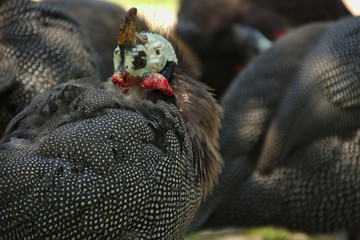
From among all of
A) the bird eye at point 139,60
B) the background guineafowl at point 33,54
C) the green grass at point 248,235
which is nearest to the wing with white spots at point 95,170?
the bird eye at point 139,60

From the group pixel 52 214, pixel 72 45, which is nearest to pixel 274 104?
pixel 72 45

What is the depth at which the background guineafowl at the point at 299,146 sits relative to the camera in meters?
2.63

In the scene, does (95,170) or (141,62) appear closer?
(95,170)

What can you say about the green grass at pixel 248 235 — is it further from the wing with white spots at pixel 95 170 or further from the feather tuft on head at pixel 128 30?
the feather tuft on head at pixel 128 30

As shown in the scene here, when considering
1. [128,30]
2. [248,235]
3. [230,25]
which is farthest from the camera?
[230,25]

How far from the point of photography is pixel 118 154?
1.73 meters

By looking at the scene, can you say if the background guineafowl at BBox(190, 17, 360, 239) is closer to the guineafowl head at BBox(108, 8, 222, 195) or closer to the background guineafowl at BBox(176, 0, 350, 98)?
the guineafowl head at BBox(108, 8, 222, 195)

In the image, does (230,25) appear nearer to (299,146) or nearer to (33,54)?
(299,146)

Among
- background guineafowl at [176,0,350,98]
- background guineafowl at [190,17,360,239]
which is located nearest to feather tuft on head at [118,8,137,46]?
background guineafowl at [190,17,360,239]

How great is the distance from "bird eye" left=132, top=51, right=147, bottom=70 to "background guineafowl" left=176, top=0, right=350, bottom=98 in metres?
2.35

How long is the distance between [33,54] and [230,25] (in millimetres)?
2323

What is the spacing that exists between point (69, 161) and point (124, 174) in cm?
17

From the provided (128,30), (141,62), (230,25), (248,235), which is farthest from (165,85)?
(230,25)

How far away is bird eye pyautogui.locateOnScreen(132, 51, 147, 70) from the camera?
190cm
